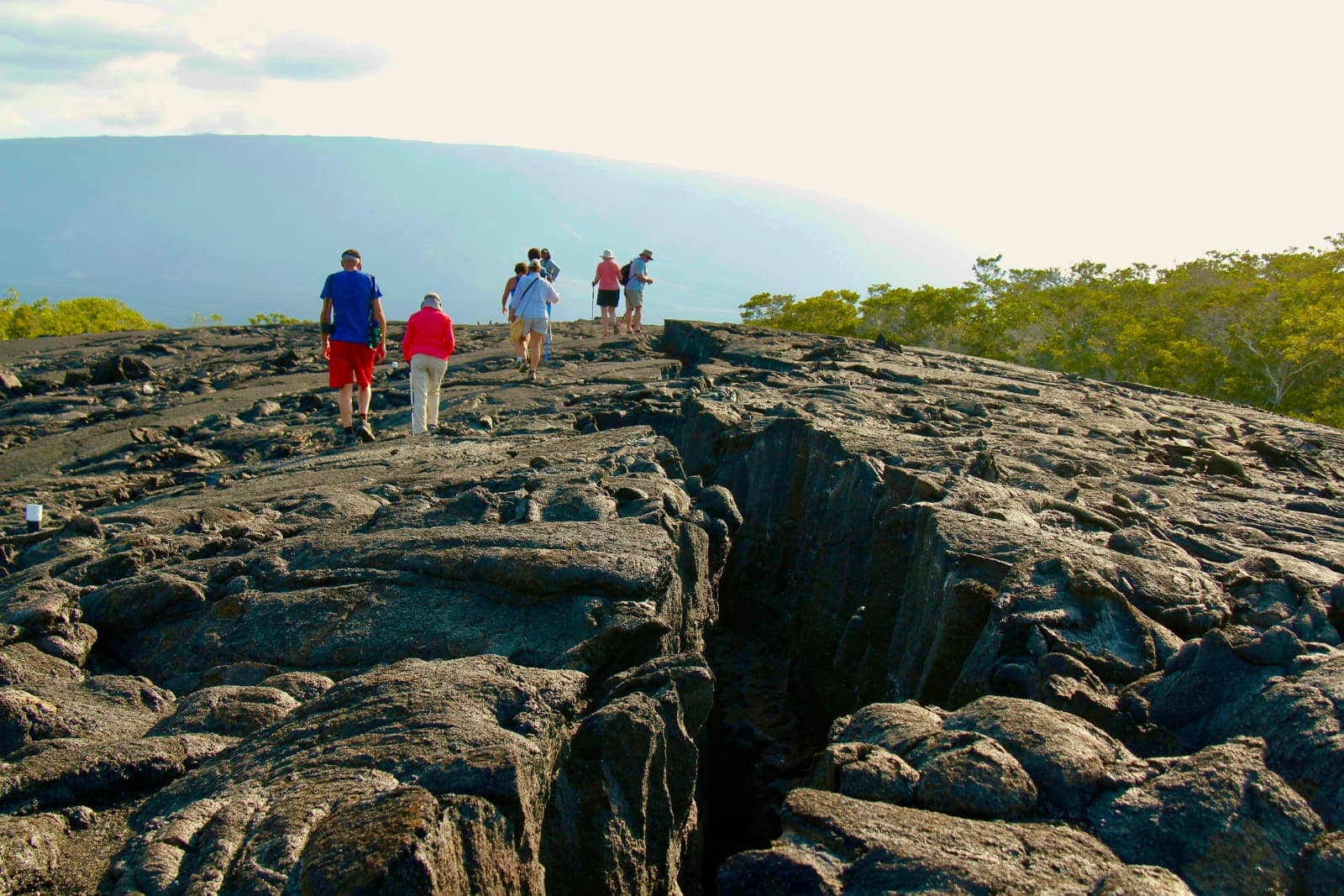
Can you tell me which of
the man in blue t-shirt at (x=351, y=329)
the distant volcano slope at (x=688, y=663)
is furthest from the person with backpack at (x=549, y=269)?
the distant volcano slope at (x=688, y=663)

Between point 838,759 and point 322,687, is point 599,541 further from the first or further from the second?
point 838,759

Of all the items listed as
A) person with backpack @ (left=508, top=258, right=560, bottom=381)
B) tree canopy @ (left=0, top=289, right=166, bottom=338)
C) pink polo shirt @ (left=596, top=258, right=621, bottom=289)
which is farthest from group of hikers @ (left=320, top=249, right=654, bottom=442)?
tree canopy @ (left=0, top=289, right=166, bottom=338)

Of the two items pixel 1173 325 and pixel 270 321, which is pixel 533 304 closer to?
pixel 1173 325

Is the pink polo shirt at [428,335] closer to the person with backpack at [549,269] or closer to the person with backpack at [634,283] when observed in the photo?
the person with backpack at [549,269]

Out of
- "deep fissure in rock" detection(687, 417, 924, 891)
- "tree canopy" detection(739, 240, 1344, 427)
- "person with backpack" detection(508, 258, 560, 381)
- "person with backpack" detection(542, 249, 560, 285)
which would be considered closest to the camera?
"deep fissure in rock" detection(687, 417, 924, 891)

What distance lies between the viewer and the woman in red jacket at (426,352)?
41.6 feet

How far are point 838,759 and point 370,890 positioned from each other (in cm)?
232

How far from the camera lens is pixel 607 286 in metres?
22.9

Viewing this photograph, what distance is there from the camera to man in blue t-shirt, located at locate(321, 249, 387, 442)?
11969 millimetres

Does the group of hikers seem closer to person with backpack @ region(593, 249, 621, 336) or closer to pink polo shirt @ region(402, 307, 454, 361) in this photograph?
pink polo shirt @ region(402, 307, 454, 361)

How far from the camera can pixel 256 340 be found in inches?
979

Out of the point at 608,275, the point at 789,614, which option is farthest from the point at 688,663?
the point at 608,275

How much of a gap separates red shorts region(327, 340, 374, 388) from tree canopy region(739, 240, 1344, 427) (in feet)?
49.5

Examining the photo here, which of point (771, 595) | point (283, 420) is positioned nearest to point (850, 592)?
point (771, 595)
